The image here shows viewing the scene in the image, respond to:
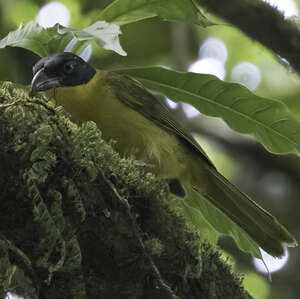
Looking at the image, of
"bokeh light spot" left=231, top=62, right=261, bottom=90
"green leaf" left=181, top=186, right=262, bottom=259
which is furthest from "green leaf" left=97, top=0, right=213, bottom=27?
"bokeh light spot" left=231, top=62, right=261, bottom=90

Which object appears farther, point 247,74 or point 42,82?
point 247,74

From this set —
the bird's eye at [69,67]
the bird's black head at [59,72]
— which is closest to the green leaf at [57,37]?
the bird's black head at [59,72]

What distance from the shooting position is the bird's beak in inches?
118

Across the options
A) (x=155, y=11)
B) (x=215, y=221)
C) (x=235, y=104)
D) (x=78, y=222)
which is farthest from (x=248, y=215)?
(x=78, y=222)

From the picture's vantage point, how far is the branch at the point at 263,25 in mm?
1802

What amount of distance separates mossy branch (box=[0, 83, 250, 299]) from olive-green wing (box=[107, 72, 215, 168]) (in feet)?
4.28

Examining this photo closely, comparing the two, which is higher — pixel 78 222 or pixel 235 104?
pixel 235 104

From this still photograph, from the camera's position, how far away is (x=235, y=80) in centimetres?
613

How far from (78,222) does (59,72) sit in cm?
162

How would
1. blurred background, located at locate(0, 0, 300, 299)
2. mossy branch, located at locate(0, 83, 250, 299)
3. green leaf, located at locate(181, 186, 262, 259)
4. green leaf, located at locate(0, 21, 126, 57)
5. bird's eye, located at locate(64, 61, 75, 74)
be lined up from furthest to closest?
blurred background, located at locate(0, 0, 300, 299) < bird's eye, located at locate(64, 61, 75, 74) < green leaf, located at locate(181, 186, 262, 259) < green leaf, located at locate(0, 21, 126, 57) < mossy branch, located at locate(0, 83, 250, 299)

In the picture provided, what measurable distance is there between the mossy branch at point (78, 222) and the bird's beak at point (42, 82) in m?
0.93

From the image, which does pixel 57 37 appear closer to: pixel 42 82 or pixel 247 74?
pixel 42 82

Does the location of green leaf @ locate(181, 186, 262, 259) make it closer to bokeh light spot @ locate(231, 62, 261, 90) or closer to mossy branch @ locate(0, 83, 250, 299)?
mossy branch @ locate(0, 83, 250, 299)

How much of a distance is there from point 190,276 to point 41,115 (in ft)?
2.46
